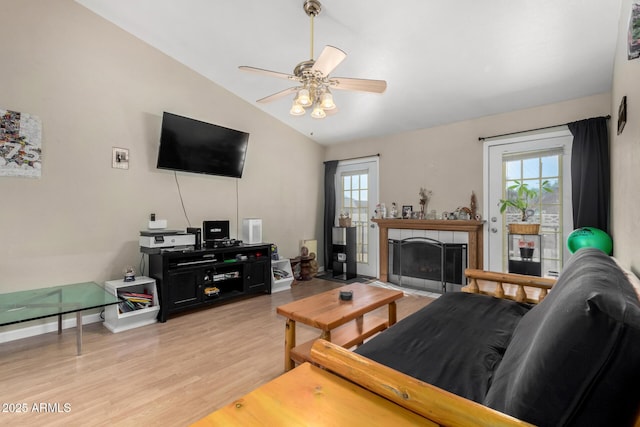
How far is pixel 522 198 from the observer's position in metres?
3.62

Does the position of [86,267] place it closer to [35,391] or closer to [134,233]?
[134,233]

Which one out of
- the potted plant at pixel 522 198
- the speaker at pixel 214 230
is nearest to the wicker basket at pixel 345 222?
the speaker at pixel 214 230

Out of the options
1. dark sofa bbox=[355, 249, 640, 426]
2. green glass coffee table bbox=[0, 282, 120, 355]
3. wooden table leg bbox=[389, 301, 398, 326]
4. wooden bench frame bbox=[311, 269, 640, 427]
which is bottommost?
wooden table leg bbox=[389, 301, 398, 326]

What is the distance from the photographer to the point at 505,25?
95.0 inches

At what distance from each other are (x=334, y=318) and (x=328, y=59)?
168 centimetres

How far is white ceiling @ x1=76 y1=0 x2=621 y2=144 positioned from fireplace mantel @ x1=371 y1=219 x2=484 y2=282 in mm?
1461

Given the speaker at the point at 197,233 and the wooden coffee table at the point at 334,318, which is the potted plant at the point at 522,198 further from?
the speaker at the point at 197,233

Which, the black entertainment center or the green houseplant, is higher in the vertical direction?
the green houseplant

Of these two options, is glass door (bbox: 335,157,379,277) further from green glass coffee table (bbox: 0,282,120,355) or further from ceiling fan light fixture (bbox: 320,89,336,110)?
green glass coffee table (bbox: 0,282,120,355)

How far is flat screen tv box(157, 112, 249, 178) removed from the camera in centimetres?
344

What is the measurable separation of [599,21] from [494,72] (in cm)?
82

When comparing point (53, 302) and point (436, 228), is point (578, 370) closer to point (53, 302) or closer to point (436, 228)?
point (53, 302)

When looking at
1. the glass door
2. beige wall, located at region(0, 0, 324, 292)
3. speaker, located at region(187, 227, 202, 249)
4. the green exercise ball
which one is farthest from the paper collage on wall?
the green exercise ball

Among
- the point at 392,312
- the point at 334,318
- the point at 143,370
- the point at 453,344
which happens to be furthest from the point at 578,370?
the point at 143,370
